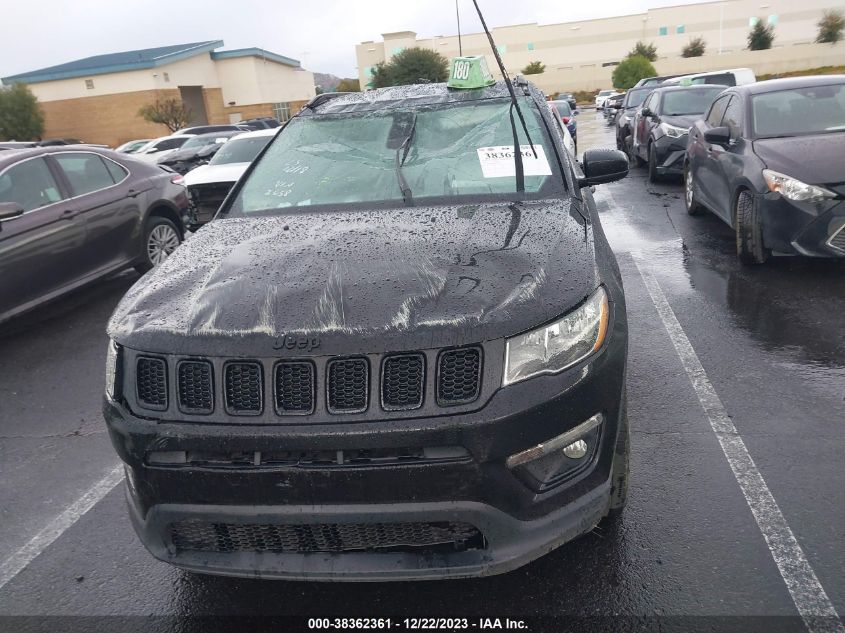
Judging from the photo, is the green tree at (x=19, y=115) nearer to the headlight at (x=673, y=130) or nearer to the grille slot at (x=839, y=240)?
the headlight at (x=673, y=130)

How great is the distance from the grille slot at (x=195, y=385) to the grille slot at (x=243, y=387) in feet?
0.21

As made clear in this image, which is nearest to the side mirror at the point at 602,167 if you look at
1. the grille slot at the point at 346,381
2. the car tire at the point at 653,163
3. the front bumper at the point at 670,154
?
the grille slot at the point at 346,381

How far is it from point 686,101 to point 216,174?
827 cm

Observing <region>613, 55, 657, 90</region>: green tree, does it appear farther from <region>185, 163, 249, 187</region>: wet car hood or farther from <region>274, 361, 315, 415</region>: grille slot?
<region>274, 361, 315, 415</region>: grille slot

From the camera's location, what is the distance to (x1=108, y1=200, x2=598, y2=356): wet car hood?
2203 mm

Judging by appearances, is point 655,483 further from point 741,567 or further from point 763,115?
point 763,115

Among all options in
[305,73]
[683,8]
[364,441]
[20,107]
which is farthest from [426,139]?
[683,8]

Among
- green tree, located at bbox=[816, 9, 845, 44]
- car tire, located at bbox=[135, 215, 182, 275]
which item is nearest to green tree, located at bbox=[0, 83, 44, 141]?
car tire, located at bbox=[135, 215, 182, 275]

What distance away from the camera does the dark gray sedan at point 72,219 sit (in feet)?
19.5

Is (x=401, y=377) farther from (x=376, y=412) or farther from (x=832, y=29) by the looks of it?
(x=832, y=29)

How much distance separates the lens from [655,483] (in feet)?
10.6

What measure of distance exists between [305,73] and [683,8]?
5976cm

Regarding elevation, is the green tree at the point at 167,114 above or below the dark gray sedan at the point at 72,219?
below

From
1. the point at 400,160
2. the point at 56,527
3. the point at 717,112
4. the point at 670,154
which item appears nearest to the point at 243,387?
the point at 56,527
